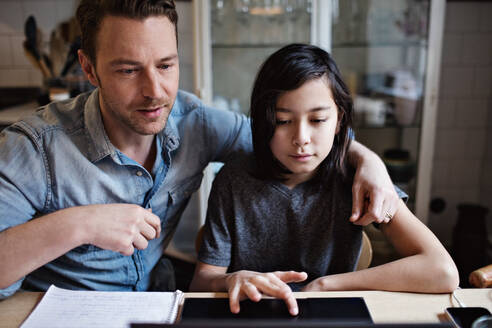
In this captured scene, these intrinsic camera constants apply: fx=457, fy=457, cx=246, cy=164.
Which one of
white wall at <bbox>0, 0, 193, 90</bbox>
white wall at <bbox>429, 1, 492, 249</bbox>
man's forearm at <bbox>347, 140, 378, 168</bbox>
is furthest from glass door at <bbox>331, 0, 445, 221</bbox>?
man's forearm at <bbox>347, 140, 378, 168</bbox>

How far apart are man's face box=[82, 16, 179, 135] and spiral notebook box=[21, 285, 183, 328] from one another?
387 millimetres

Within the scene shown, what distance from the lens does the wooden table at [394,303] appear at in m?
0.81

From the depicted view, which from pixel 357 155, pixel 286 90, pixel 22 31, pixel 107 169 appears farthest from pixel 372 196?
pixel 22 31

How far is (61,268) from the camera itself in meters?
1.09

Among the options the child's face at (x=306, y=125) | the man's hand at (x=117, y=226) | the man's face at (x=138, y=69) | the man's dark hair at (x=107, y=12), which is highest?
the man's dark hair at (x=107, y=12)

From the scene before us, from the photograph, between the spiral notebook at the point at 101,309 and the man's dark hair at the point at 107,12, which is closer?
the spiral notebook at the point at 101,309

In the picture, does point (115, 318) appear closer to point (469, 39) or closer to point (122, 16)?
point (122, 16)

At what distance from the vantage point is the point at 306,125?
3.43 ft

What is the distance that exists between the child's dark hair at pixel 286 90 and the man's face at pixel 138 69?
21 cm

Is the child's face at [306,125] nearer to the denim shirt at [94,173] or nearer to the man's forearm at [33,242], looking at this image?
the denim shirt at [94,173]

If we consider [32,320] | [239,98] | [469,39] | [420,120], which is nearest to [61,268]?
[32,320]

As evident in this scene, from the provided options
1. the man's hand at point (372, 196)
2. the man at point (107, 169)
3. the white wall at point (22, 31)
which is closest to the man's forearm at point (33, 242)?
the man at point (107, 169)

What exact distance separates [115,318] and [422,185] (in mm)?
1827

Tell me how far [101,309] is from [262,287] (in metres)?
0.29
